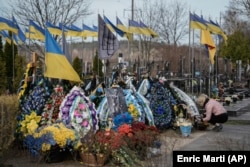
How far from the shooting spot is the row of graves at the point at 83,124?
8.20 m

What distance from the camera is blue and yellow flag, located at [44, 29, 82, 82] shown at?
30.3ft

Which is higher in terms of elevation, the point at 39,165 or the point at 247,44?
the point at 247,44

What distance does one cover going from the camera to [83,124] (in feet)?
29.9

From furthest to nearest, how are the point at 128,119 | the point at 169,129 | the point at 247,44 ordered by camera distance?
1. the point at 247,44
2. the point at 169,129
3. the point at 128,119

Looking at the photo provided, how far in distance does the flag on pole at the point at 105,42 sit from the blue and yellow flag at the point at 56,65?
2351 millimetres

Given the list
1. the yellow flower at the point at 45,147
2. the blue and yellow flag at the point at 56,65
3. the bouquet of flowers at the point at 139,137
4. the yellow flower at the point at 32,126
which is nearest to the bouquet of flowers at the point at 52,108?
the yellow flower at the point at 32,126

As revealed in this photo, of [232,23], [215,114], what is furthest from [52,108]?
[232,23]

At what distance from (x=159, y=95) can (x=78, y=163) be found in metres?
4.87

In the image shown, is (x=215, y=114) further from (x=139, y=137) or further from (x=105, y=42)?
(x=139, y=137)

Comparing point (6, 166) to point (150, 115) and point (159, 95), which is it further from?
point (159, 95)

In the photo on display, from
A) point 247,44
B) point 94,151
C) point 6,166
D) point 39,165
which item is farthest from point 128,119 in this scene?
point 247,44

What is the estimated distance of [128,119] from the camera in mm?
9961

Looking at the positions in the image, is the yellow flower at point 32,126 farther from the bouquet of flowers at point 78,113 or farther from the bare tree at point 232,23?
the bare tree at point 232,23

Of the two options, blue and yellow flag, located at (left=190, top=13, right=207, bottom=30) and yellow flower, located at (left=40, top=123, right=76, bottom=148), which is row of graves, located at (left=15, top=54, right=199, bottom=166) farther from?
blue and yellow flag, located at (left=190, top=13, right=207, bottom=30)
